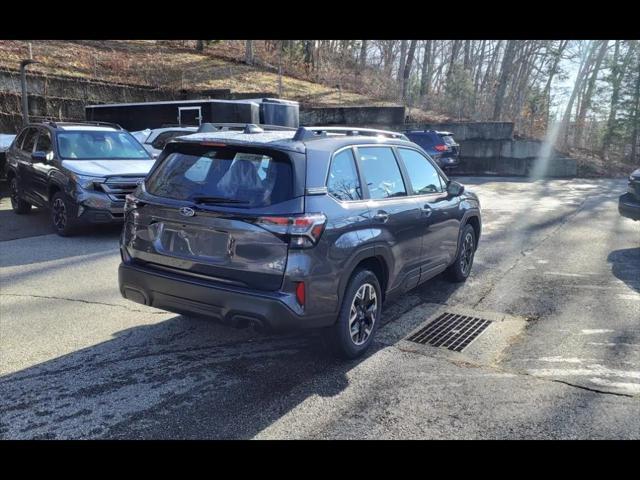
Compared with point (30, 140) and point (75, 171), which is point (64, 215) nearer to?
point (75, 171)

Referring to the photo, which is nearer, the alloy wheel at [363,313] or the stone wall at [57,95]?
the alloy wheel at [363,313]

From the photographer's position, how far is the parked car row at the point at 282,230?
3.49m

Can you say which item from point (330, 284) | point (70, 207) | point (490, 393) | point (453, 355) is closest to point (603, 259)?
point (453, 355)

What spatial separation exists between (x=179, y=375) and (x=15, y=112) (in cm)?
1682

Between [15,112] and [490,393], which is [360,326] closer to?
[490,393]

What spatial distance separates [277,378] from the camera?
380cm

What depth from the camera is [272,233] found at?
3463 millimetres

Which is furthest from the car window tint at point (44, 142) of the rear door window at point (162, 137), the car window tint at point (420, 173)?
the car window tint at point (420, 173)

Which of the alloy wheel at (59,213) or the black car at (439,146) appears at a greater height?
the black car at (439,146)

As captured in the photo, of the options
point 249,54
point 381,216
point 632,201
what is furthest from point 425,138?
point 249,54

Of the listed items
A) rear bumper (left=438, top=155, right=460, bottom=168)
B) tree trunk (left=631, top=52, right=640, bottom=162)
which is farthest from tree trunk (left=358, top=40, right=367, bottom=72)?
rear bumper (left=438, top=155, right=460, bottom=168)

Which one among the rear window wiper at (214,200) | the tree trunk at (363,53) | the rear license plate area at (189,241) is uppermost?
the tree trunk at (363,53)

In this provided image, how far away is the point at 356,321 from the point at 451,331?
124 centimetres

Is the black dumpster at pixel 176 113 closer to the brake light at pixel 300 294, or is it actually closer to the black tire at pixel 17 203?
the black tire at pixel 17 203
